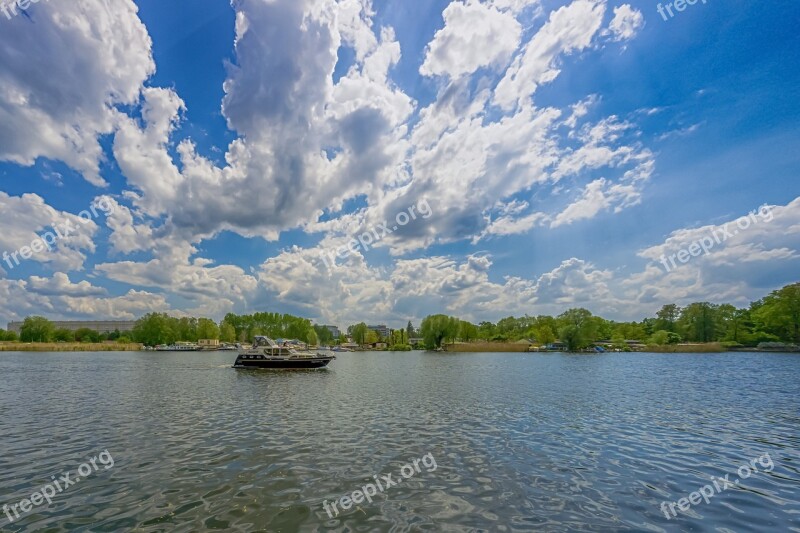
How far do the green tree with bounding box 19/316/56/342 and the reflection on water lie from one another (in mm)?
203640

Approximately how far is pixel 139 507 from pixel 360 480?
272 inches

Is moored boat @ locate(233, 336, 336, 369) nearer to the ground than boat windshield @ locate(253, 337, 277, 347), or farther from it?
nearer to the ground

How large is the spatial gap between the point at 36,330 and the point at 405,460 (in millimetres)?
240160

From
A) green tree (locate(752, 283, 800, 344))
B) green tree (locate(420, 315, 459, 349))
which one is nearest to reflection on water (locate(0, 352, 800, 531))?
green tree (locate(420, 315, 459, 349))

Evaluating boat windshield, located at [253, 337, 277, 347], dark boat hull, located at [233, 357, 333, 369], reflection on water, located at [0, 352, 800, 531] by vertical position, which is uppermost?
boat windshield, located at [253, 337, 277, 347]

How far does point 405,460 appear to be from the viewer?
16172 mm

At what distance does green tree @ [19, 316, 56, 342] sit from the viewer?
180375 millimetres

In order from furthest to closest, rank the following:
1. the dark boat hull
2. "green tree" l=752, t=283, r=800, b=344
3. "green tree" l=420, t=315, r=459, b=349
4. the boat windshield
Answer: "green tree" l=420, t=315, r=459, b=349
"green tree" l=752, t=283, r=800, b=344
the boat windshield
the dark boat hull

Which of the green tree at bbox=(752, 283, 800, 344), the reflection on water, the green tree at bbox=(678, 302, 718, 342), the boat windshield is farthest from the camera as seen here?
the green tree at bbox=(678, 302, 718, 342)

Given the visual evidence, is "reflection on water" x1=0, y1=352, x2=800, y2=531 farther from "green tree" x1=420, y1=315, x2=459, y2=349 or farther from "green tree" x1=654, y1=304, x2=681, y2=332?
"green tree" x1=654, y1=304, x2=681, y2=332

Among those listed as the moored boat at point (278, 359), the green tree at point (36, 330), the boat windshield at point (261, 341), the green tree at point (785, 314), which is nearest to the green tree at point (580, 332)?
the green tree at point (785, 314)

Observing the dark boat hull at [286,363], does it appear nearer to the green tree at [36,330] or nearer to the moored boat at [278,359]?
the moored boat at [278,359]

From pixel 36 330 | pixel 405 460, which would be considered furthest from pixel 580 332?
pixel 36 330

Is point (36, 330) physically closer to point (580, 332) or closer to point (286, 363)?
point (286, 363)
